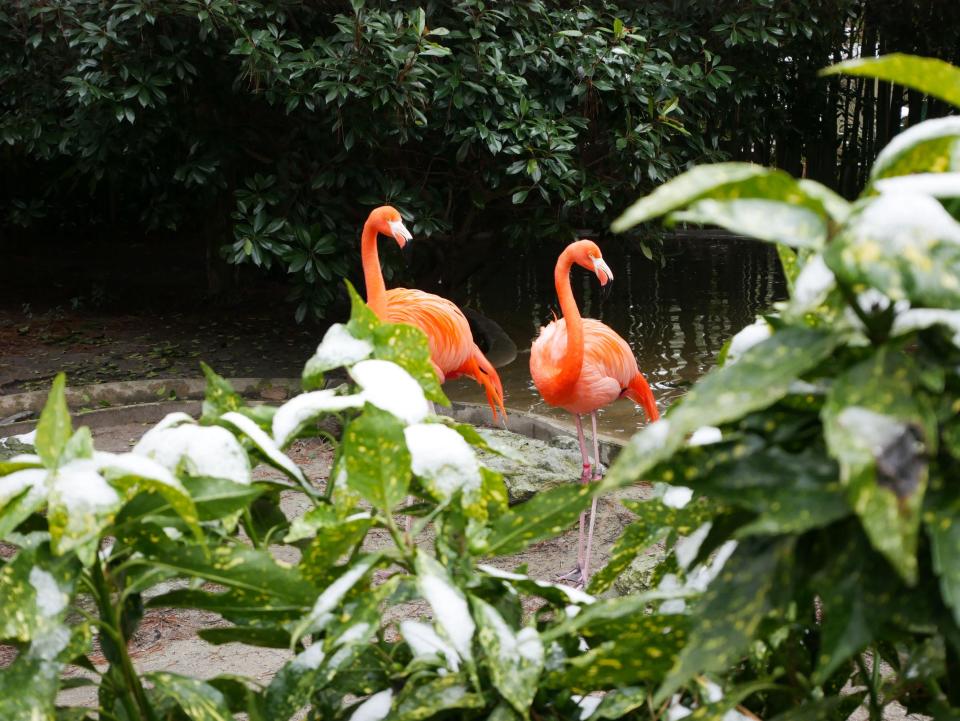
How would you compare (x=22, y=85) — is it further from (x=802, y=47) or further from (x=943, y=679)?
(x=943, y=679)

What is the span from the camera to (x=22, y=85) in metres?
6.86

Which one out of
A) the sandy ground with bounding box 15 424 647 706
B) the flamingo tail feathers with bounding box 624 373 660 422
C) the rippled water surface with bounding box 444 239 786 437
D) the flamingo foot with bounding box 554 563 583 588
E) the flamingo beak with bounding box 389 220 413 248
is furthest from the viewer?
the rippled water surface with bounding box 444 239 786 437

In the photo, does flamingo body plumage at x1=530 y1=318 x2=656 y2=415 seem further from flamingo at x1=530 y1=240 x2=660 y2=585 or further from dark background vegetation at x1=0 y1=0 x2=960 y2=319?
dark background vegetation at x1=0 y1=0 x2=960 y2=319

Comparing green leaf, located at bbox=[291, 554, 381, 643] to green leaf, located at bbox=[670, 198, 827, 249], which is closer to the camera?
green leaf, located at bbox=[670, 198, 827, 249]

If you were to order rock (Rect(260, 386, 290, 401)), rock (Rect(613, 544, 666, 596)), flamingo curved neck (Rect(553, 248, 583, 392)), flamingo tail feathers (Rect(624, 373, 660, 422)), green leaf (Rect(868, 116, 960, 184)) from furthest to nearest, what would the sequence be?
rock (Rect(260, 386, 290, 401))
flamingo tail feathers (Rect(624, 373, 660, 422))
flamingo curved neck (Rect(553, 248, 583, 392))
rock (Rect(613, 544, 666, 596))
green leaf (Rect(868, 116, 960, 184))

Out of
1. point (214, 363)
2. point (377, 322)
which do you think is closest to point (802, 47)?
point (214, 363)

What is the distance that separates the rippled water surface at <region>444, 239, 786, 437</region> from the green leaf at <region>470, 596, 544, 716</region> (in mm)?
4691

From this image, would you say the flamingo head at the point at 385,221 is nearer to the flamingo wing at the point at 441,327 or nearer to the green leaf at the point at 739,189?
the flamingo wing at the point at 441,327

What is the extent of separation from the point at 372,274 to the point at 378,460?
371 centimetres

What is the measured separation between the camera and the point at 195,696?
874mm

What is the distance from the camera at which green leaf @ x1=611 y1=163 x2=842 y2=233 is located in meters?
0.59

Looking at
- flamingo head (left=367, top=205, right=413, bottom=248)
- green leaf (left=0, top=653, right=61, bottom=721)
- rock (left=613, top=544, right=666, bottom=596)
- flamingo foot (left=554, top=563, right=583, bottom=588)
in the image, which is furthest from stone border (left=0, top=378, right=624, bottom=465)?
green leaf (left=0, top=653, right=61, bottom=721)

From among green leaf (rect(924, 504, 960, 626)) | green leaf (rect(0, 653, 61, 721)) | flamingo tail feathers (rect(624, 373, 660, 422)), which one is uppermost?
green leaf (rect(924, 504, 960, 626))

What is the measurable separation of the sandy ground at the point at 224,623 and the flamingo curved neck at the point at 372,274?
2.73 ft
